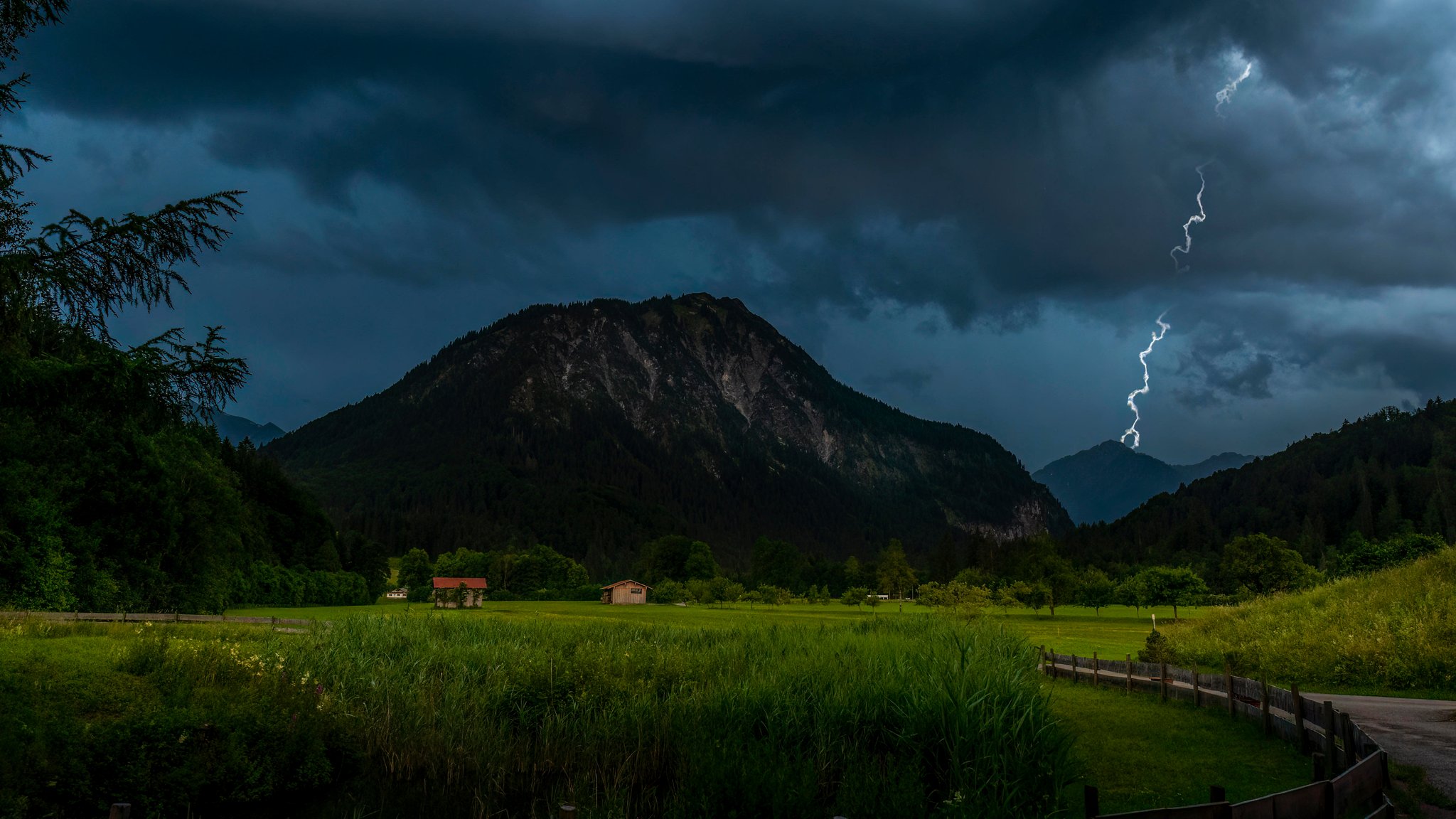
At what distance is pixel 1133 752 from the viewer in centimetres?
2008

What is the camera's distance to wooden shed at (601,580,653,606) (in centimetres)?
12794

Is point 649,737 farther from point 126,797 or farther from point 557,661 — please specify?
point 126,797

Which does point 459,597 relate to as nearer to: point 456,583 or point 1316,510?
point 456,583

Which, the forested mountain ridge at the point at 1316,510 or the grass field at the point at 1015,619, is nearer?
the grass field at the point at 1015,619

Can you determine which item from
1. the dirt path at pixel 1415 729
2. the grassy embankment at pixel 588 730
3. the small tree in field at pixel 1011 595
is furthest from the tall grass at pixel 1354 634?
the small tree in field at pixel 1011 595

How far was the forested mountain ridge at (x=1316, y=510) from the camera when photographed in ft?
485

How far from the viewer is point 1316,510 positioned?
546 feet

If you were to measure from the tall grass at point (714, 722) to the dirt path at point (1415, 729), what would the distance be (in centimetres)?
656

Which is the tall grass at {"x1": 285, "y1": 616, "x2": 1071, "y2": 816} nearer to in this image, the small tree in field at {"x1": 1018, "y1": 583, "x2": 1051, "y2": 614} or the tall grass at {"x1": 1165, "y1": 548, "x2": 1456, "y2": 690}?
the tall grass at {"x1": 1165, "y1": 548, "x2": 1456, "y2": 690}

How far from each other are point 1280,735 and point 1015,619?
70.5 m

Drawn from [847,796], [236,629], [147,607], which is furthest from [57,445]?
[847,796]

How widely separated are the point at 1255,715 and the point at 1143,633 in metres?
48.8

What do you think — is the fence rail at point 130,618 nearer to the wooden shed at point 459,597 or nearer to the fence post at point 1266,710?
the fence post at point 1266,710

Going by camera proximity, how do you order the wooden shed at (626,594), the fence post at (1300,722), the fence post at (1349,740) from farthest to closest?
the wooden shed at (626,594), the fence post at (1300,722), the fence post at (1349,740)
